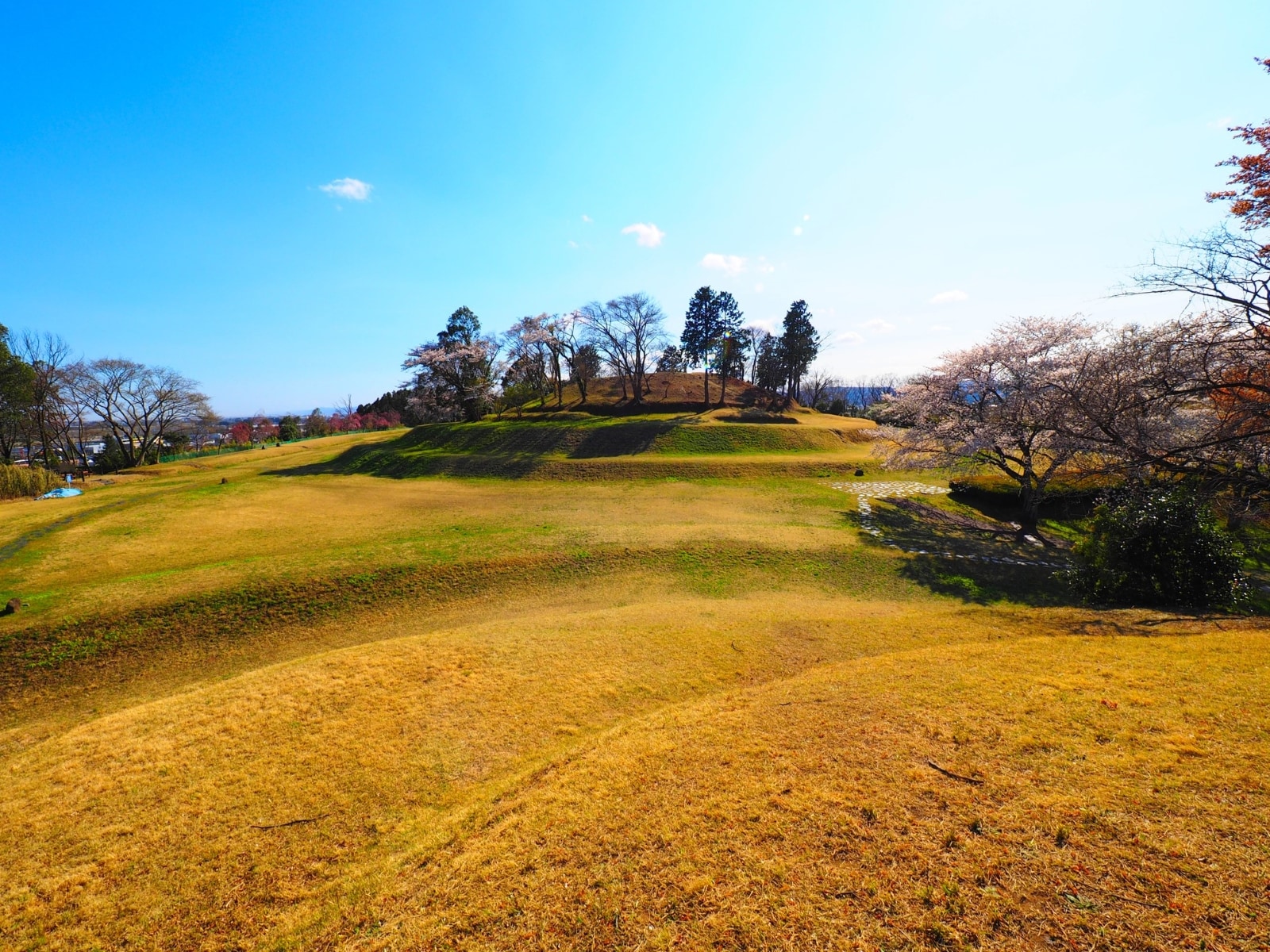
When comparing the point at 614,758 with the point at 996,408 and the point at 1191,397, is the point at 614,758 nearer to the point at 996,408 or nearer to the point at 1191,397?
the point at 1191,397

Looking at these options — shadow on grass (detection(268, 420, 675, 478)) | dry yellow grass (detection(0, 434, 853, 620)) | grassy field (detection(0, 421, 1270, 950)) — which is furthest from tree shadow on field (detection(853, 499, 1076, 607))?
shadow on grass (detection(268, 420, 675, 478))

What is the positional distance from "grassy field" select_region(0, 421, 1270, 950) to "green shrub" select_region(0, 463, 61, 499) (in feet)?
60.2

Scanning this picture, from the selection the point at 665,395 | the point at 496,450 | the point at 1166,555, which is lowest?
the point at 1166,555

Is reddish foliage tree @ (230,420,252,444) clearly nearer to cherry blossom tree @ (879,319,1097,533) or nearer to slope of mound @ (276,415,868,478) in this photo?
slope of mound @ (276,415,868,478)

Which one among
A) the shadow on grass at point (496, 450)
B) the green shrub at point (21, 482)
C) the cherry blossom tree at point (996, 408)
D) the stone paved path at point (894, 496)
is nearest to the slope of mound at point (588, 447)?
the shadow on grass at point (496, 450)

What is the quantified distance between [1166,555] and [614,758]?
46.4ft

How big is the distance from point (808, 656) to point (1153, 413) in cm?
923

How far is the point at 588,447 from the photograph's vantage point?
118 ft

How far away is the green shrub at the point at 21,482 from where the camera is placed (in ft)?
84.4

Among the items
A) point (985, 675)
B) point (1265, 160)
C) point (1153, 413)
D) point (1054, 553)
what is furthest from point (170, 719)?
point (1265, 160)

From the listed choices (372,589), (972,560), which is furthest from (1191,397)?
(372,589)

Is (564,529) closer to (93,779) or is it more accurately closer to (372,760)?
(372,760)

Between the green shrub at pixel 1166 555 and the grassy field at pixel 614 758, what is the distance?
1540 millimetres

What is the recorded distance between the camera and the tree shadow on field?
13844 millimetres
